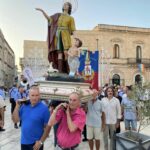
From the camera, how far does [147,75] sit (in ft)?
129

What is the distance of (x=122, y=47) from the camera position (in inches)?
1505

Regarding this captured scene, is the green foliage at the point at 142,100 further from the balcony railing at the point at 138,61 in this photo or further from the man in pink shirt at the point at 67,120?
the balcony railing at the point at 138,61

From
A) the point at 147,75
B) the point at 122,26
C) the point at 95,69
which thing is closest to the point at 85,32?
the point at 122,26

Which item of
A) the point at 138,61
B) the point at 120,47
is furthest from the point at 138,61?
the point at 120,47

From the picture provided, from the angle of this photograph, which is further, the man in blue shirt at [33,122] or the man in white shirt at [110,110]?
the man in white shirt at [110,110]

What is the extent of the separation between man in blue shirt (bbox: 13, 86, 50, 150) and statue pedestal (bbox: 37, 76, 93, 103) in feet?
2.88

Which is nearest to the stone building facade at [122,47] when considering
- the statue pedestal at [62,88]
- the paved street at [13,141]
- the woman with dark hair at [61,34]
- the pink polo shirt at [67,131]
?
the paved street at [13,141]

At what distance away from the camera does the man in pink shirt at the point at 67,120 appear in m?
3.45

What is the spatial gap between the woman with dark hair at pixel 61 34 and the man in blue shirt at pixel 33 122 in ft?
6.36

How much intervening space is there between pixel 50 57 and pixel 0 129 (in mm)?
4365

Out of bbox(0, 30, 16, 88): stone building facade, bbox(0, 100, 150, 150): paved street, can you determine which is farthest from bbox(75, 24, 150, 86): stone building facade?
bbox(0, 100, 150, 150): paved street

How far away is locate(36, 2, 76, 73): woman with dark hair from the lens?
18.6ft

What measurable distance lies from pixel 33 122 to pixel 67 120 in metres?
0.59

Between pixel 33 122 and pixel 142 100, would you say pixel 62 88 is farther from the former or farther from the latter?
pixel 142 100
